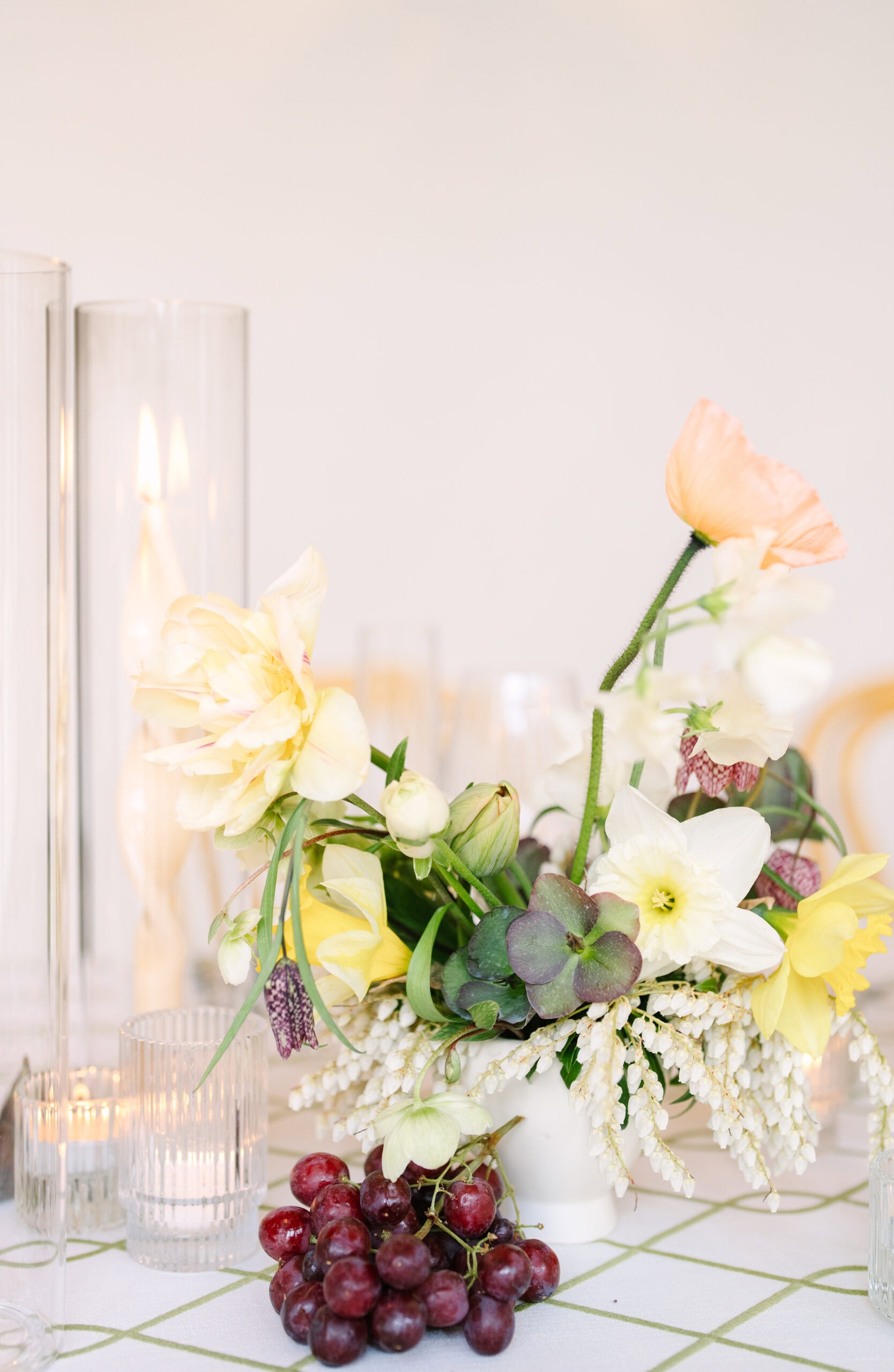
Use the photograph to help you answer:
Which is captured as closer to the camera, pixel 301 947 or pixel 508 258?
pixel 301 947

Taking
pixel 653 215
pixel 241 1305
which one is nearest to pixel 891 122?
pixel 653 215

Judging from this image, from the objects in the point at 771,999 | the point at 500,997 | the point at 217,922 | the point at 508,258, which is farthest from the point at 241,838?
the point at 508,258

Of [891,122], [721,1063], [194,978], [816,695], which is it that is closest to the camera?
[816,695]

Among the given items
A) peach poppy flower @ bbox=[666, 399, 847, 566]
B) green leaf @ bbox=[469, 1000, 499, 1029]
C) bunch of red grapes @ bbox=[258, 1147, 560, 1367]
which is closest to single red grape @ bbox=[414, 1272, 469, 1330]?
bunch of red grapes @ bbox=[258, 1147, 560, 1367]

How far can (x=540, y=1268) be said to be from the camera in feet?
1.93

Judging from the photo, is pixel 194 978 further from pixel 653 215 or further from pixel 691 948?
pixel 653 215

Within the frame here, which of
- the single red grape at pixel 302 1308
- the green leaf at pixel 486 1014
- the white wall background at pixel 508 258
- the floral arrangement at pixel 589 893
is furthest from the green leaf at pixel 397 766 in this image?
the white wall background at pixel 508 258

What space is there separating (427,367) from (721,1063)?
68.8 inches

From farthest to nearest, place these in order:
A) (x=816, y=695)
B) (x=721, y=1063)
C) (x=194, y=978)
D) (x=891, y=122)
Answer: (x=891, y=122), (x=194, y=978), (x=721, y=1063), (x=816, y=695)

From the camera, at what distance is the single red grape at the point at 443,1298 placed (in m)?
0.55

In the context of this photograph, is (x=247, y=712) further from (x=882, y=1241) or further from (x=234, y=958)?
(x=882, y=1241)

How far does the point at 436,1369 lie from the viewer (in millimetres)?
540

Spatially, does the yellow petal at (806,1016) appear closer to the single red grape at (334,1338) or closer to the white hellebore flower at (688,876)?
the white hellebore flower at (688,876)

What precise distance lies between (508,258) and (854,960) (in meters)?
1.79
